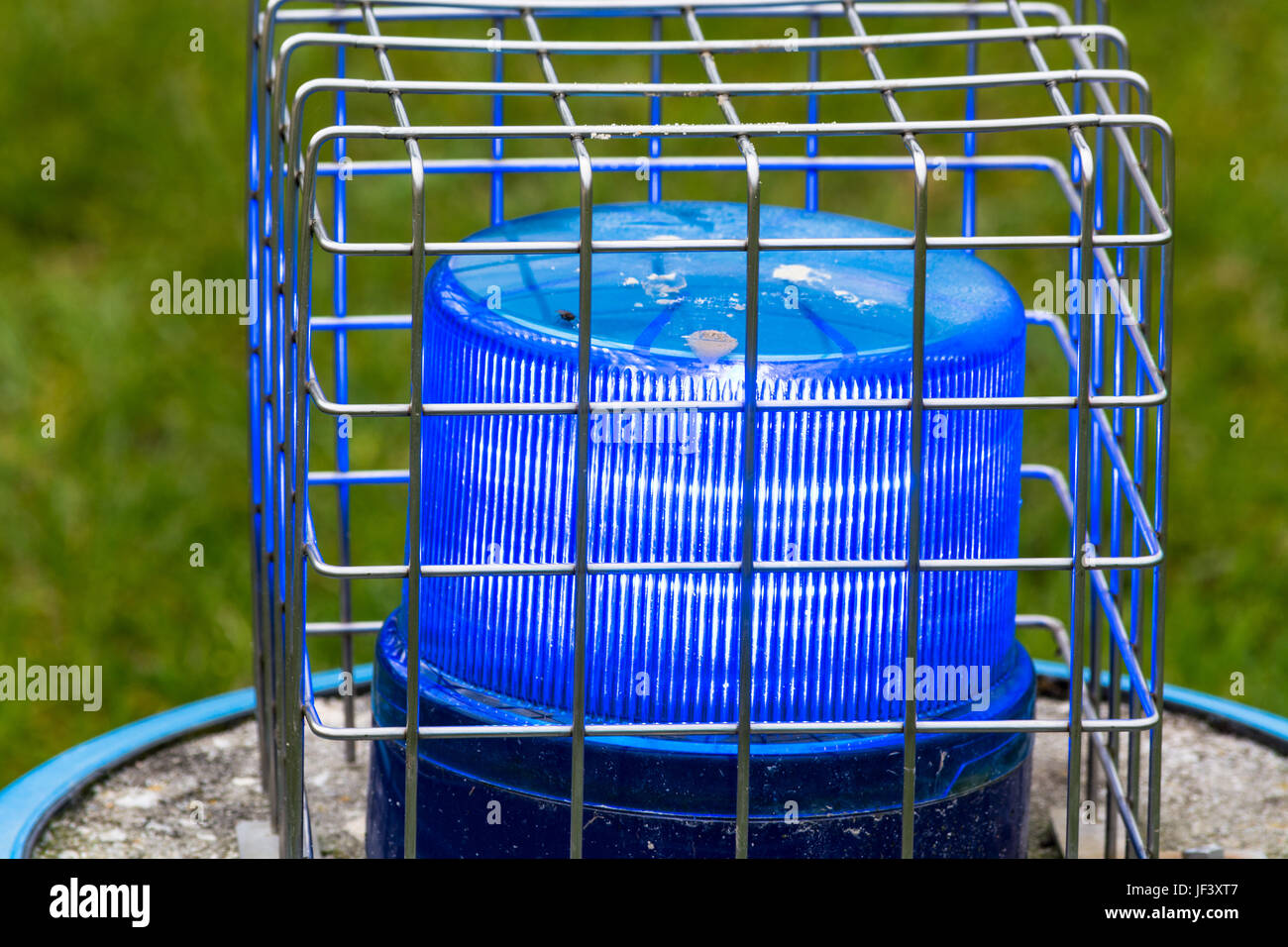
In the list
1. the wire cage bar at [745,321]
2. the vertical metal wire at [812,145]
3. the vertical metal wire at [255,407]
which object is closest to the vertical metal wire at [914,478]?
the wire cage bar at [745,321]

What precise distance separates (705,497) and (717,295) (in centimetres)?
18

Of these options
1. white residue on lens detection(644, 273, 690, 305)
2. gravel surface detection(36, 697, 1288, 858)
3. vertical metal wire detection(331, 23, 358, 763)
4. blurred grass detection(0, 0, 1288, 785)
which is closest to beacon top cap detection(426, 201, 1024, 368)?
white residue on lens detection(644, 273, 690, 305)

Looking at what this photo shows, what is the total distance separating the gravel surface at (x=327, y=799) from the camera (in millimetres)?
1615

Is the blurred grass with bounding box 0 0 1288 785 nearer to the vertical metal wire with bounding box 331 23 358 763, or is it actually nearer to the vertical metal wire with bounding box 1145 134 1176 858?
A: the vertical metal wire with bounding box 331 23 358 763

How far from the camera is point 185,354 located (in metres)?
3.43

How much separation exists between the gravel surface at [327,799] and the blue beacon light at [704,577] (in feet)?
0.98

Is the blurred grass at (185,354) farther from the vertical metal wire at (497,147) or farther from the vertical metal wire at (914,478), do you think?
the vertical metal wire at (914,478)

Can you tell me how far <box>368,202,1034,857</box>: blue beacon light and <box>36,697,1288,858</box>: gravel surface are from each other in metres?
0.30

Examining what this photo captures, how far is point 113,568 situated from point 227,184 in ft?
3.65

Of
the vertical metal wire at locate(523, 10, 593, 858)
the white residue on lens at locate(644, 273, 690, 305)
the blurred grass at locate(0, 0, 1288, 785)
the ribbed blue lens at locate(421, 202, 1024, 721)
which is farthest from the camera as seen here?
the blurred grass at locate(0, 0, 1288, 785)

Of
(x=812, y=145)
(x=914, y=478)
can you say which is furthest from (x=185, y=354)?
(x=914, y=478)

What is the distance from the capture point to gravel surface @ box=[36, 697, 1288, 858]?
1615 millimetres
